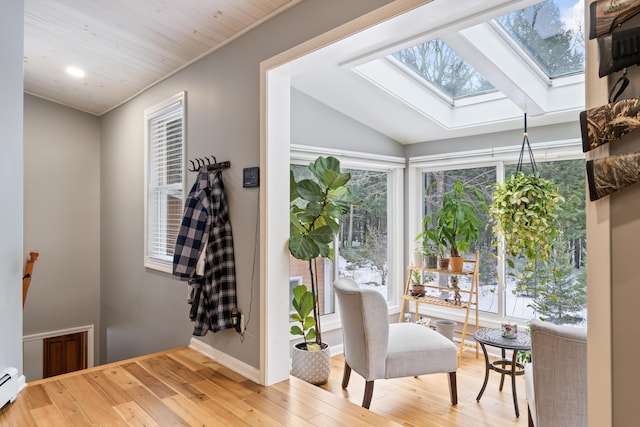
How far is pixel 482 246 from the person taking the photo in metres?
4.31

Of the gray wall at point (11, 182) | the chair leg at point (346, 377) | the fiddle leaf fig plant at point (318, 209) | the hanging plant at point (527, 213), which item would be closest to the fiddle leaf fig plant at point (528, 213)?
the hanging plant at point (527, 213)

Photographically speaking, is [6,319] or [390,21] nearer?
[390,21]

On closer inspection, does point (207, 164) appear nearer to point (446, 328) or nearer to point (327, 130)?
point (327, 130)

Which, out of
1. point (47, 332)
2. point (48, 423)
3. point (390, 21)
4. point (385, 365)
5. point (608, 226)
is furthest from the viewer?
point (47, 332)

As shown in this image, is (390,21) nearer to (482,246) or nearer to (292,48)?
(292,48)

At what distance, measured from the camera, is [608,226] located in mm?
1297

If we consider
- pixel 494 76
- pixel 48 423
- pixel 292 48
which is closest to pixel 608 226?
pixel 292 48

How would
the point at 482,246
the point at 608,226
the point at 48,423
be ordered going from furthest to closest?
the point at 482,246 < the point at 48,423 < the point at 608,226

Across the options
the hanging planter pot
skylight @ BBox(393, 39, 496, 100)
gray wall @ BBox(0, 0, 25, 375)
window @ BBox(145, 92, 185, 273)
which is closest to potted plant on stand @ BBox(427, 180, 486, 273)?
the hanging planter pot

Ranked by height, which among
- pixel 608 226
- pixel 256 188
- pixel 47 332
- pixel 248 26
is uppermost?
pixel 248 26

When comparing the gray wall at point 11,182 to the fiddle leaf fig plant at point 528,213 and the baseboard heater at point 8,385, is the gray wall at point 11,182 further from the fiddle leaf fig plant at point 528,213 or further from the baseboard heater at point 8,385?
the fiddle leaf fig plant at point 528,213

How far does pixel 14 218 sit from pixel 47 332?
9.85 feet

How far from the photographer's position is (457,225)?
410cm

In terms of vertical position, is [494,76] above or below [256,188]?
above
